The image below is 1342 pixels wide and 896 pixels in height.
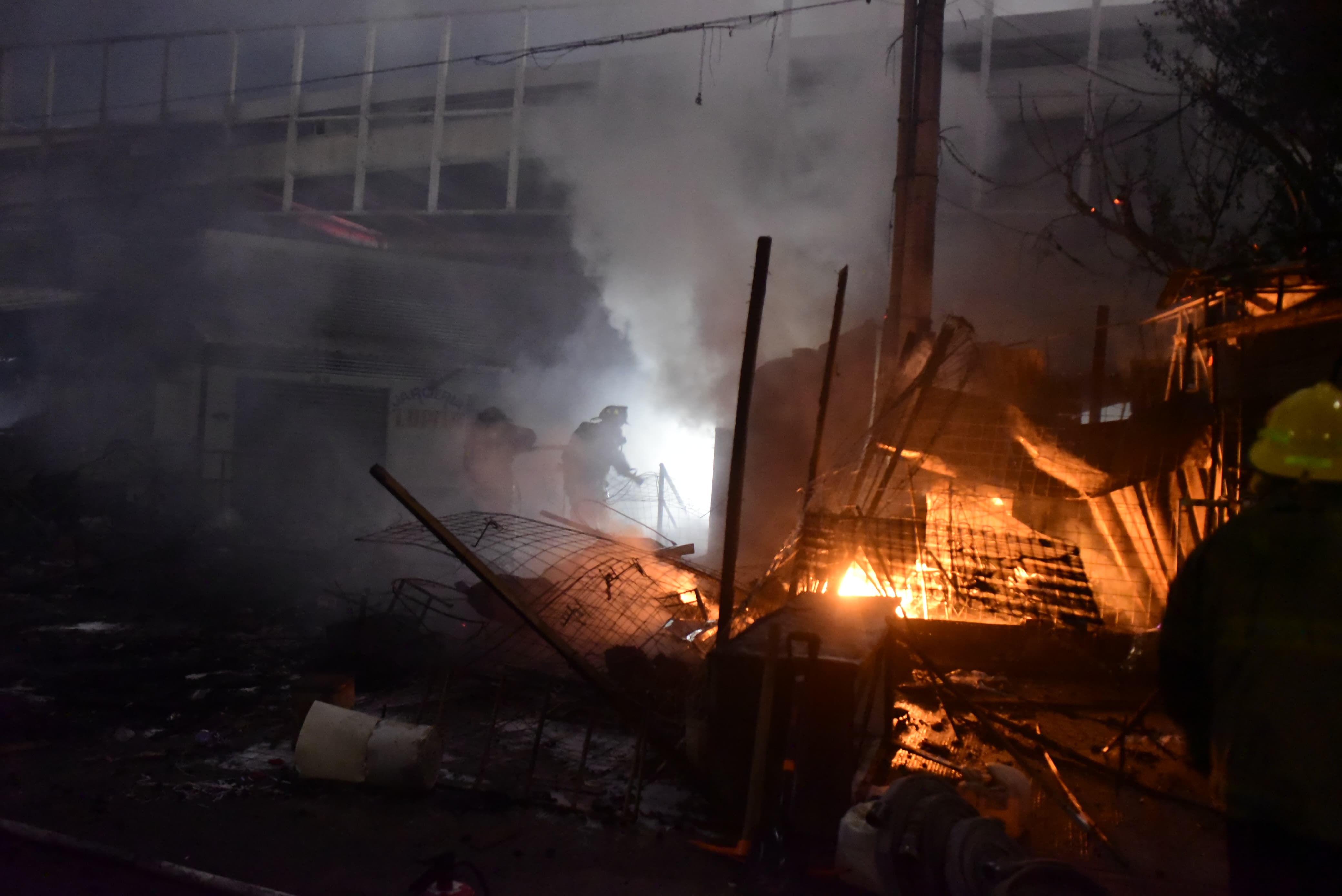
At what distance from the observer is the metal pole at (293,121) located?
21391 millimetres

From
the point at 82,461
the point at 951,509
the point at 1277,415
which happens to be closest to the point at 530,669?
the point at 951,509

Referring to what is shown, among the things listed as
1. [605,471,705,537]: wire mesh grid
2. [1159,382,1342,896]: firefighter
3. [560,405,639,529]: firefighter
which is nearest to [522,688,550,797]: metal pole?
[1159,382,1342,896]: firefighter

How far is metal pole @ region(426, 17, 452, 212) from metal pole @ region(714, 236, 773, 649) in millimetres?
16904

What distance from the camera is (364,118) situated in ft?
68.6

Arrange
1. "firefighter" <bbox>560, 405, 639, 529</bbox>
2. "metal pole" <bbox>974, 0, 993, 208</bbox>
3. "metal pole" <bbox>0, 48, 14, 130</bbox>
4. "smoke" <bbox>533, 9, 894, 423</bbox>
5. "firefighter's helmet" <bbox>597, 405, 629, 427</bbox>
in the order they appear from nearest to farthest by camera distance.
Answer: "smoke" <bbox>533, 9, 894, 423</bbox>
"metal pole" <bbox>974, 0, 993, 208</bbox>
"firefighter" <bbox>560, 405, 639, 529</bbox>
"firefighter's helmet" <bbox>597, 405, 629, 427</bbox>
"metal pole" <bbox>0, 48, 14, 130</bbox>

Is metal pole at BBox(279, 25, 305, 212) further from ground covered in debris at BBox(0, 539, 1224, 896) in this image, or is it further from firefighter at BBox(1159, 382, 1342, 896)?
firefighter at BBox(1159, 382, 1342, 896)

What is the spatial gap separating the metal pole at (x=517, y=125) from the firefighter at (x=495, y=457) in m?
5.57

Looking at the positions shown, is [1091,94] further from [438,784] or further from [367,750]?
[367,750]

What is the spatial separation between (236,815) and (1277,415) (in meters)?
5.13

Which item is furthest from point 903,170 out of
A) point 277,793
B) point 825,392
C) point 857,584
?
point 277,793

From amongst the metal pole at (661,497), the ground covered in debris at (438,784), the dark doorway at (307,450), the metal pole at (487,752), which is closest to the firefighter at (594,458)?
the metal pole at (661,497)

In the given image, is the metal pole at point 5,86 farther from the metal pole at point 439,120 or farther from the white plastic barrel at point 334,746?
the white plastic barrel at point 334,746

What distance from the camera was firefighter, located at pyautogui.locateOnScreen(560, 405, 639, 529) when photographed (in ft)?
52.4

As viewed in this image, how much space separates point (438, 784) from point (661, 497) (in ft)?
37.4
